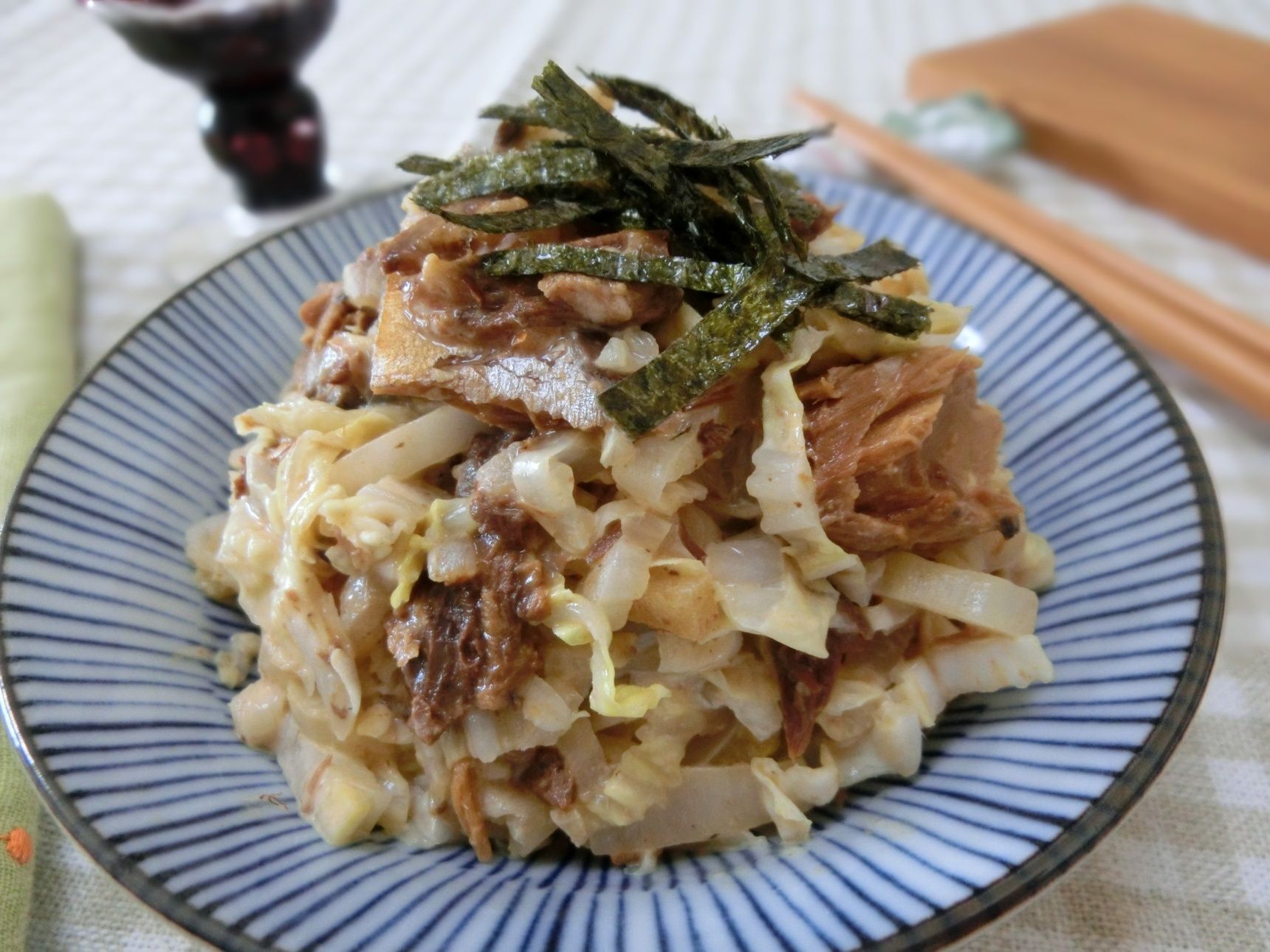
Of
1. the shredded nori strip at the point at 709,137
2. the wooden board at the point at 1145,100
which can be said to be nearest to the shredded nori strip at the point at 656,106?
the shredded nori strip at the point at 709,137

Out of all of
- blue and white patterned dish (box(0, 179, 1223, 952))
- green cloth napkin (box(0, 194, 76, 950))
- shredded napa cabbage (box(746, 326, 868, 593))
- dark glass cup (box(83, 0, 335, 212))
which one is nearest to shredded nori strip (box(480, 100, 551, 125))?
shredded napa cabbage (box(746, 326, 868, 593))

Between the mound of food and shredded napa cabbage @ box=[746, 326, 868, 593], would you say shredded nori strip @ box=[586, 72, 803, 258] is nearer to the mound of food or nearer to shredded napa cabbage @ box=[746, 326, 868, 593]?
the mound of food

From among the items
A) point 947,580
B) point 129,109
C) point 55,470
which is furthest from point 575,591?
point 129,109

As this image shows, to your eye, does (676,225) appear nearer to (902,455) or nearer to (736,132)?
(902,455)

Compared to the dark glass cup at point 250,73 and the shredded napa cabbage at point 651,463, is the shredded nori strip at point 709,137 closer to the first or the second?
the shredded napa cabbage at point 651,463

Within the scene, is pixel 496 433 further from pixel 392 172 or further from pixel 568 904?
pixel 392 172

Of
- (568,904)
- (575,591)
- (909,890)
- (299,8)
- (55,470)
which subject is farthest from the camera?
(299,8)
